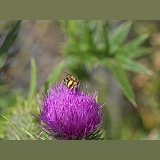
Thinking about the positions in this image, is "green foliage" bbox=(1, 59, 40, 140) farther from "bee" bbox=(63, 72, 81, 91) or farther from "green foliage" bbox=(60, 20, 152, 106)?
"green foliage" bbox=(60, 20, 152, 106)

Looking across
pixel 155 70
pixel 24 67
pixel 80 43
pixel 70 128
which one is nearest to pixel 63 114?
pixel 70 128

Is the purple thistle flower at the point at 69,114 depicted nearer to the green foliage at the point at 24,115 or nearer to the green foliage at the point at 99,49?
the green foliage at the point at 24,115

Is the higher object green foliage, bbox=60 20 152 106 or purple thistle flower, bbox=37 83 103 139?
green foliage, bbox=60 20 152 106

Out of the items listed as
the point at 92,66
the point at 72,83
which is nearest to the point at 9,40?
the point at 72,83

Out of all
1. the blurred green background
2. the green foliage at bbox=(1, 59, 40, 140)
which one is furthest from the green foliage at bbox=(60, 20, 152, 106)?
the green foliage at bbox=(1, 59, 40, 140)

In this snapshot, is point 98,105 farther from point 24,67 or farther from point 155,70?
point 155,70

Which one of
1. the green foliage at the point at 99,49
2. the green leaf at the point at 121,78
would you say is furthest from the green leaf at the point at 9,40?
the green foliage at the point at 99,49

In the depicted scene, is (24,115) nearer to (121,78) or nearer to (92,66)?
(121,78)
